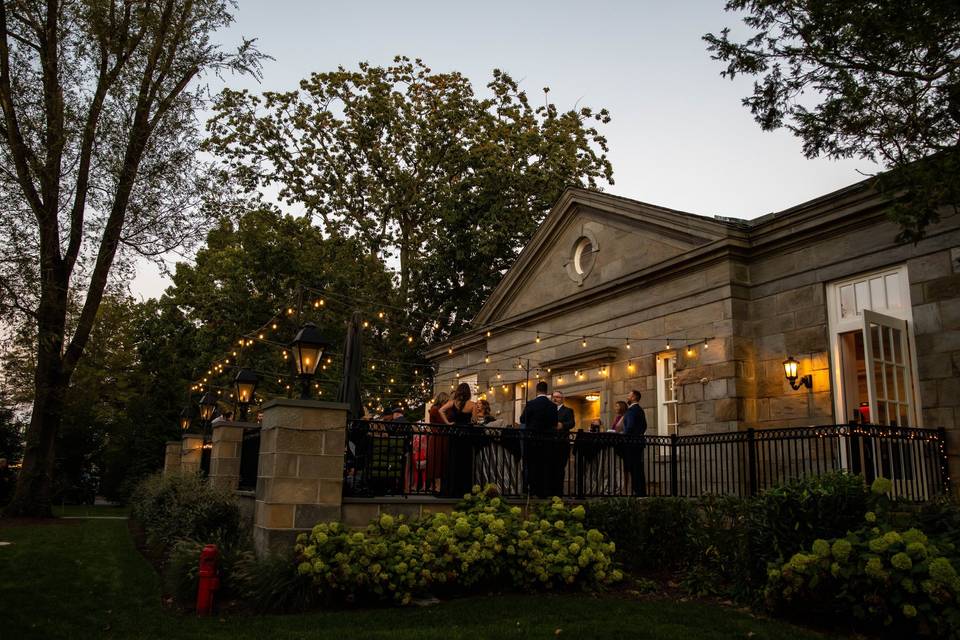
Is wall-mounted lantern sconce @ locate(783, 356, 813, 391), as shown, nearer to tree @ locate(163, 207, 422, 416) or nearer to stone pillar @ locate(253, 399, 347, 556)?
stone pillar @ locate(253, 399, 347, 556)

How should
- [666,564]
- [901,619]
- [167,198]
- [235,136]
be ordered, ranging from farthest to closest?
[235,136] → [167,198] → [666,564] → [901,619]

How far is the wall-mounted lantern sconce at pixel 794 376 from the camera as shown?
1126 centimetres

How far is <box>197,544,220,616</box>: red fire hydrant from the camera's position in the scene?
689 cm

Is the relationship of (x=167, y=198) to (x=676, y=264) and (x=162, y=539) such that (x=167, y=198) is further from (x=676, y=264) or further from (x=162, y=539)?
(x=676, y=264)

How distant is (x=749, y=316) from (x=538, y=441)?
519cm

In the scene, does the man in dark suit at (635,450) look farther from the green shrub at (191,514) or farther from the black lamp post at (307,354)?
the green shrub at (191,514)

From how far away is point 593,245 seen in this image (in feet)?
53.5

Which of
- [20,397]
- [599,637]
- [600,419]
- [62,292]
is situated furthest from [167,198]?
[20,397]

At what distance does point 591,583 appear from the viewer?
25.1ft

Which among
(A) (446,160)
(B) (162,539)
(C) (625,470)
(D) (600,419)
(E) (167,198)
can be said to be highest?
(A) (446,160)

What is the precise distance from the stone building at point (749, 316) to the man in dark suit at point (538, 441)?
12.2 ft

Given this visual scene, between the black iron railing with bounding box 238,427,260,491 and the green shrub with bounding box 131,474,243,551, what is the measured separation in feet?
1.43

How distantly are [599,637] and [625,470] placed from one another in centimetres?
563

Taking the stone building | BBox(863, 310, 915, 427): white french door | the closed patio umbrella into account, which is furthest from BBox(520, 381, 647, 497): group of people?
BBox(863, 310, 915, 427): white french door
